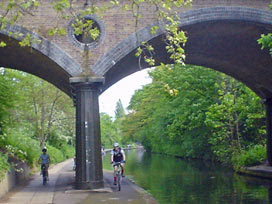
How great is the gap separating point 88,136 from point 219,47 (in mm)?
6935

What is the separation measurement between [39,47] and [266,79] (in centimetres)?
1043

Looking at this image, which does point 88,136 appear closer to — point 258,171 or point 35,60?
point 35,60

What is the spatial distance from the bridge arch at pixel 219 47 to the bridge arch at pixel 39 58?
34.5 inches

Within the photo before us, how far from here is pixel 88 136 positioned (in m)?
13.0

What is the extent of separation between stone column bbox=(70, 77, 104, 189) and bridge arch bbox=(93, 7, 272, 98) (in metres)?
0.63

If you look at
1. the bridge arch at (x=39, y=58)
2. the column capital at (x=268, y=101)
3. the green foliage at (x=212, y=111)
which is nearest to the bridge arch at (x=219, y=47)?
the column capital at (x=268, y=101)

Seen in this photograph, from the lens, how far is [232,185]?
16.2 meters

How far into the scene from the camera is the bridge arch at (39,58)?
522 inches

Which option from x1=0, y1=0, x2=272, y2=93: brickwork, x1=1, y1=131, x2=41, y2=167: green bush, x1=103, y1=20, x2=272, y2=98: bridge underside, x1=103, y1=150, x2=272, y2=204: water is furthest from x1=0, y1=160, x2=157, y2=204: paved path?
x1=1, y1=131, x2=41, y2=167: green bush

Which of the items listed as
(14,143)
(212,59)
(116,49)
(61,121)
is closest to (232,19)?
(116,49)

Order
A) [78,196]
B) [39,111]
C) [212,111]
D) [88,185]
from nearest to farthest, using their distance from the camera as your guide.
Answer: [78,196] < [88,185] < [212,111] < [39,111]

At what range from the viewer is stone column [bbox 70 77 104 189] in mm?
12961

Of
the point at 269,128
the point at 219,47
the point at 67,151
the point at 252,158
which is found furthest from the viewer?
the point at 67,151

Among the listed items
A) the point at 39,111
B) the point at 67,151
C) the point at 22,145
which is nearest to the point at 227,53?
the point at 22,145
